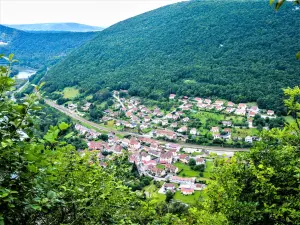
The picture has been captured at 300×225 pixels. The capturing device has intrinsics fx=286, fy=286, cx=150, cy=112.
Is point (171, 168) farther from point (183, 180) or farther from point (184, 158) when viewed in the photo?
point (183, 180)

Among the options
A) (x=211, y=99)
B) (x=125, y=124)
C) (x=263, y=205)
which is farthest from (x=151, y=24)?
(x=263, y=205)

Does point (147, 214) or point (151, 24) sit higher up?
point (151, 24)

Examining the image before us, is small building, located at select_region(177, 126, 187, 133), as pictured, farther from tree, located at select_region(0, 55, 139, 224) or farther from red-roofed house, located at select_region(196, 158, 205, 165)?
tree, located at select_region(0, 55, 139, 224)

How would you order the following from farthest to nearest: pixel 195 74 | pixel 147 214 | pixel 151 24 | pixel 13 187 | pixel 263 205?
pixel 151 24
pixel 195 74
pixel 263 205
pixel 147 214
pixel 13 187

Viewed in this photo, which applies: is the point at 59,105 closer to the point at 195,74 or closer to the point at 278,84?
the point at 195,74

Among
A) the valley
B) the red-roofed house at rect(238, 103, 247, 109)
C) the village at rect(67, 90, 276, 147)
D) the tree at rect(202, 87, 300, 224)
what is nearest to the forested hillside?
the valley

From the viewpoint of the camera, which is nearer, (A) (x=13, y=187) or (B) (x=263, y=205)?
(A) (x=13, y=187)

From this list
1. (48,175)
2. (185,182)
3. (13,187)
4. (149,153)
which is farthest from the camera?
(149,153)
